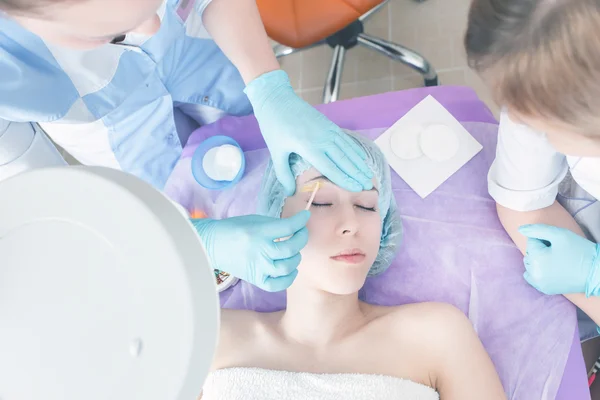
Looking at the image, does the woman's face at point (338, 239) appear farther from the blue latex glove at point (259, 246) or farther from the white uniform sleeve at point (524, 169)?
the white uniform sleeve at point (524, 169)

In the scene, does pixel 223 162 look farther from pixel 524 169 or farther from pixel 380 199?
pixel 524 169

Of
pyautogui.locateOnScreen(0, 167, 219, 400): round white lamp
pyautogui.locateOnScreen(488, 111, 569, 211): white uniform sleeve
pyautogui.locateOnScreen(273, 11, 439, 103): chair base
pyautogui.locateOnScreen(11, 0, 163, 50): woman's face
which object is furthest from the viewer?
pyautogui.locateOnScreen(273, 11, 439, 103): chair base

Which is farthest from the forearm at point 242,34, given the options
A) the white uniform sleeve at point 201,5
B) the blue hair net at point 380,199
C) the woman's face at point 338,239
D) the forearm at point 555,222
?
the forearm at point 555,222

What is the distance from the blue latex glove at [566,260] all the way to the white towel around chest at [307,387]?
0.40 m

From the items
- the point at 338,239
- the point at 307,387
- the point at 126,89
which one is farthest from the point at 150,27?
the point at 307,387

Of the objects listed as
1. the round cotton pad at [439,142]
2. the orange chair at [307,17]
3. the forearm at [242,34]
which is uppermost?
the forearm at [242,34]

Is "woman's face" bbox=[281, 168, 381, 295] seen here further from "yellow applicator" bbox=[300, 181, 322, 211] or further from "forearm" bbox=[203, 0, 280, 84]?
"forearm" bbox=[203, 0, 280, 84]

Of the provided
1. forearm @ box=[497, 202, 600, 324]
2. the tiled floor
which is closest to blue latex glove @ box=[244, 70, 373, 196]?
forearm @ box=[497, 202, 600, 324]

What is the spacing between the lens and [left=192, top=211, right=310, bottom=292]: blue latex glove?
1.02 metres

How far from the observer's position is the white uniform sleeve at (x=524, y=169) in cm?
98

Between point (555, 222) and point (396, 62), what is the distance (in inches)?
Answer: 47.3

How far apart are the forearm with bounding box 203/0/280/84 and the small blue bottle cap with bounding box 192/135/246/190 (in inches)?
11.4

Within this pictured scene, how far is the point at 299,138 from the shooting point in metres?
1.18

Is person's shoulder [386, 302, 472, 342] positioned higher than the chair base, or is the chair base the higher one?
the chair base
